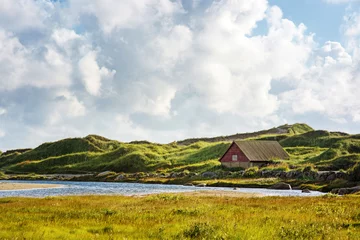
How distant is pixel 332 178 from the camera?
66.4 metres

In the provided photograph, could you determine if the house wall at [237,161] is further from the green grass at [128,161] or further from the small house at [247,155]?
the green grass at [128,161]

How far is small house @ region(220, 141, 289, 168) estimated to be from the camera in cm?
10462

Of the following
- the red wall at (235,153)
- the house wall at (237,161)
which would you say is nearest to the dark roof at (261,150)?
the red wall at (235,153)

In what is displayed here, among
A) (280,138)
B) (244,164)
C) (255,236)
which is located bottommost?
(255,236)

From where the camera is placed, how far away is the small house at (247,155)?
104625 millimetres

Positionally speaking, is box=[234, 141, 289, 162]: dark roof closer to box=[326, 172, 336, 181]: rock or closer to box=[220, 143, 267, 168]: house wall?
box=[220, 143, 267, 168]: house wall

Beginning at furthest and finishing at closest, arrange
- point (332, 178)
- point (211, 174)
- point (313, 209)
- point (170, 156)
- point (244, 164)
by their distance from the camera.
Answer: point (170, 156)
point (244, 164)
point (211, 174)
point (332, 178)
point (313, 209)

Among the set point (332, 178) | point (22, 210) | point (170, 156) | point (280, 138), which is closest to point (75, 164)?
point (170, 156)

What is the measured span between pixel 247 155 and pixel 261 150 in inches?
333

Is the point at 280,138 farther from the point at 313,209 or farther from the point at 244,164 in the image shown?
the point at 313,209

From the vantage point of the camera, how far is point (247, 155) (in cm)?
10388

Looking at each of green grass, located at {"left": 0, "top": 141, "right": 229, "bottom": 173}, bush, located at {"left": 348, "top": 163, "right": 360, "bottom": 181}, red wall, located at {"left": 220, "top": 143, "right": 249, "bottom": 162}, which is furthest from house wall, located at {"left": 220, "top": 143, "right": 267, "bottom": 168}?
bush, located at {"left": 348, "top": 163, "right": 360, "bottom": 181}

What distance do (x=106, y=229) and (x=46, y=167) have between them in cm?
17363

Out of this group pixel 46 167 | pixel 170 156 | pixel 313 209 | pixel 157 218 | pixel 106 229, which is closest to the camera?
pixel 106 229
